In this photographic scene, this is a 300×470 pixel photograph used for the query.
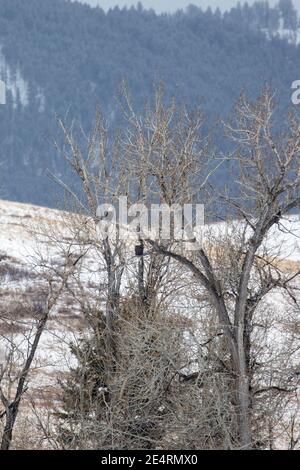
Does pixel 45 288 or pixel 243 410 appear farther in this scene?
pixel 45 288

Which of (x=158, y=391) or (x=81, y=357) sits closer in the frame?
(x=158, y=391)

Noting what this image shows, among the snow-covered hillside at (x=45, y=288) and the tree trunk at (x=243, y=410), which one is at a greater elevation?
the snow-covered hillside at (x=45, y=288)

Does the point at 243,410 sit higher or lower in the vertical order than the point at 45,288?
lower

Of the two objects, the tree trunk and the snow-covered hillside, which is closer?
the tree trunk

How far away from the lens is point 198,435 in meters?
18.9

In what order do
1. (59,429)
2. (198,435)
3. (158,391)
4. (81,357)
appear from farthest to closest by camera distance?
(81,357) → (59,429) → (158,391) → (198,435)

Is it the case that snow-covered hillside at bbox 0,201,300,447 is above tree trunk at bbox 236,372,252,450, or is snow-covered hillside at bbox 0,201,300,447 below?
above

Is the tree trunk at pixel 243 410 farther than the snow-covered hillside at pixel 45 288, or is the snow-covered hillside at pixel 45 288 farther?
the snow-covered hillside at pixel 45 288

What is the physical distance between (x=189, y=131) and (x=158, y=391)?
18.9 feet

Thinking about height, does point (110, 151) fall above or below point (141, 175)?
above
